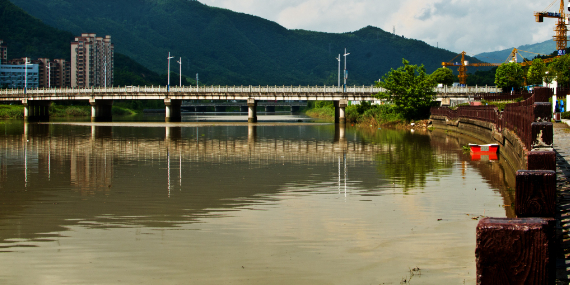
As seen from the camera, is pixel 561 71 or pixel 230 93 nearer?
pixel 561 71

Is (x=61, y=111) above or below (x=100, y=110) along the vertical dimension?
above

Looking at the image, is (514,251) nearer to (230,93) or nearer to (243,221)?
(243,221)

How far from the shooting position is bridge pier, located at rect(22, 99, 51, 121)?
106m

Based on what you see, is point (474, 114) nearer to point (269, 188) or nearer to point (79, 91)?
point (269, 188)

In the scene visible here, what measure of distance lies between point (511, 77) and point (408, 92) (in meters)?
49.2

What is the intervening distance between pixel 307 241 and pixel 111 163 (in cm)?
1888

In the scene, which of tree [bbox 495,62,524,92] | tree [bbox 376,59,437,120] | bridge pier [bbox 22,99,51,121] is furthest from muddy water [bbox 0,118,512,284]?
tree [bbox 495,62,524,92]

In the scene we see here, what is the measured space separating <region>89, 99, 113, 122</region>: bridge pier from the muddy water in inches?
3114

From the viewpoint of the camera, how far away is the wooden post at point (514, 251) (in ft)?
16.1

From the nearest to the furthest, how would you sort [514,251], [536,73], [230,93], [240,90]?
1. [514,251]
2. [240,90]
3. [230,93]
4. [536,73]

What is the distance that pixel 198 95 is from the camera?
99.6 metres

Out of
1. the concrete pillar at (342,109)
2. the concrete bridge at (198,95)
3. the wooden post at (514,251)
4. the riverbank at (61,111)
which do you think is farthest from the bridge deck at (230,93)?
the wooden post at (514,251)

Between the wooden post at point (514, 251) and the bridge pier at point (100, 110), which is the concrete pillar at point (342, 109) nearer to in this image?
the bridge pier at point (100, 110)

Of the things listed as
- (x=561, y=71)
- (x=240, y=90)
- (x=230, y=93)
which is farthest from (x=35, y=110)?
(x=561, y=71)
